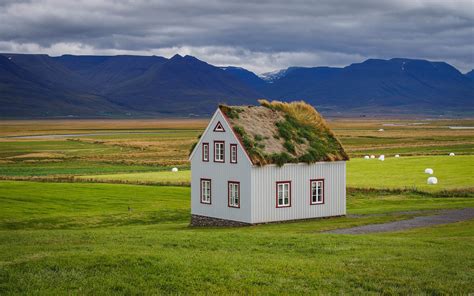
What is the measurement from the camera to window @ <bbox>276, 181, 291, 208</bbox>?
149ft

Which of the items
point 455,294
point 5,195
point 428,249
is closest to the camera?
point 455,294

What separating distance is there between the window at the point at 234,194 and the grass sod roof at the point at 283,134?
2.47 metres

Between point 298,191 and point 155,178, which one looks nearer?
point 298,191

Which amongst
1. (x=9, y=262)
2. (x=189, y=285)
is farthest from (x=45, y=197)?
(x=189, y=285)

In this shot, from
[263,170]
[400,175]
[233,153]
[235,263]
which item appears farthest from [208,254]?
[400,175]

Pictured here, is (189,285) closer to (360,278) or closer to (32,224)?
(360,278)

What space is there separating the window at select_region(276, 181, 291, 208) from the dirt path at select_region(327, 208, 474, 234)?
25.0 feet

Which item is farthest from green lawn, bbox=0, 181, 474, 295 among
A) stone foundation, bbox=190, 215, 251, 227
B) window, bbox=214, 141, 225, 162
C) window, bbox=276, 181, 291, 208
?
window, bbox=214, 141, 225, 162

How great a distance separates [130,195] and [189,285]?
4219 centimetres

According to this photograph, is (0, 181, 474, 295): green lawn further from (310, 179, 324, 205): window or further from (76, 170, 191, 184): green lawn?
(76, 170, 191, 184): green lawn

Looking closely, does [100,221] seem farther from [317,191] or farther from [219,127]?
[317,191]

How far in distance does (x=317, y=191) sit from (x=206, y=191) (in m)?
7.61

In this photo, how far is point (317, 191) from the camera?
157 feet

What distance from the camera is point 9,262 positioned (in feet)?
70.4
